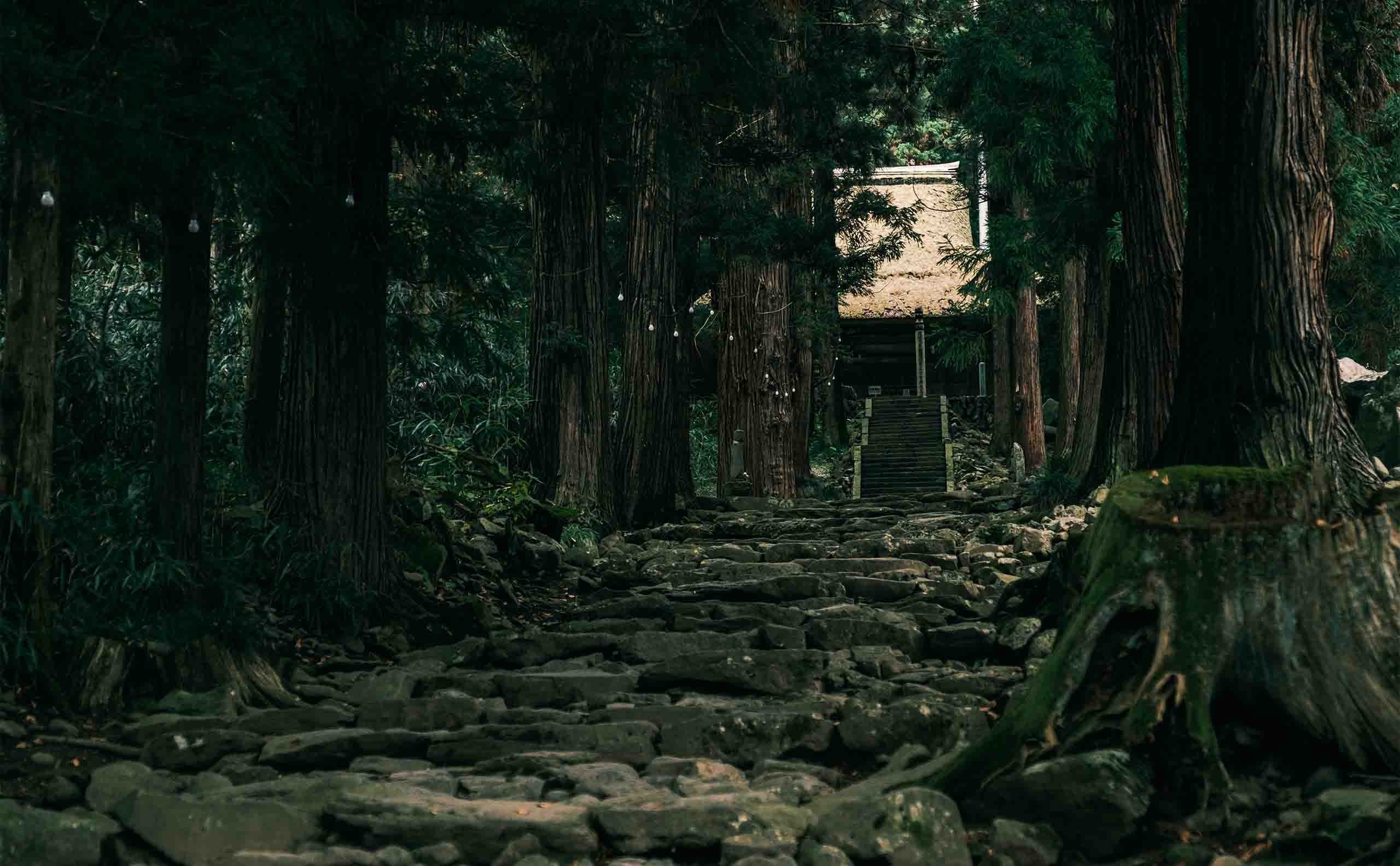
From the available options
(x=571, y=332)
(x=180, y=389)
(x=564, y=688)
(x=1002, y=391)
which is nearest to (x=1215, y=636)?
(x=564, y=688)

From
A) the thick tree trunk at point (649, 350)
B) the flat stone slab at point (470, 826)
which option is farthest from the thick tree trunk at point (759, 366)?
the flat stone slab at point (470, 826)

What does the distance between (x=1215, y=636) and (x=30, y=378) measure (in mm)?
5457

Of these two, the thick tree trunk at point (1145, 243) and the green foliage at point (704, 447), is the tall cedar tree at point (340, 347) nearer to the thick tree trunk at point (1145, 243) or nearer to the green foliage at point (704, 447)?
the thick tree trunk at point (1145, 243)

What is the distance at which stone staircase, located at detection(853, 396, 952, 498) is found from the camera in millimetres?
31891

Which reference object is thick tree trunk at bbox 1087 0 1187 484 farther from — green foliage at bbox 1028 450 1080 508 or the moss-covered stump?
the moss-covered stump

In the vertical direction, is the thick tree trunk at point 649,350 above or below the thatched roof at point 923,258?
below

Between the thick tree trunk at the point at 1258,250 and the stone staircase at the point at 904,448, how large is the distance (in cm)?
2244

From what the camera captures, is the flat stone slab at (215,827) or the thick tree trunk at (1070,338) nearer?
the flat stone slab at (215,827)

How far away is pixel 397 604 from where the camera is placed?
9484 mm

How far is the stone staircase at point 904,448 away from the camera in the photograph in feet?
105

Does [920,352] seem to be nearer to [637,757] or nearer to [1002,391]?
[1002,391]

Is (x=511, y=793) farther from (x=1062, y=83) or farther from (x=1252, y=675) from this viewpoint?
(x=1062, y=83)

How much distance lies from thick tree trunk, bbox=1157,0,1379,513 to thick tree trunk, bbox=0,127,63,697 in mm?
5406

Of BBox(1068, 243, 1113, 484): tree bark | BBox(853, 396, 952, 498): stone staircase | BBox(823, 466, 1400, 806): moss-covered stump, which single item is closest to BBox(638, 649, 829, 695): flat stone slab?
BBox(823, 466, 1400, 806): moss-covered stump
